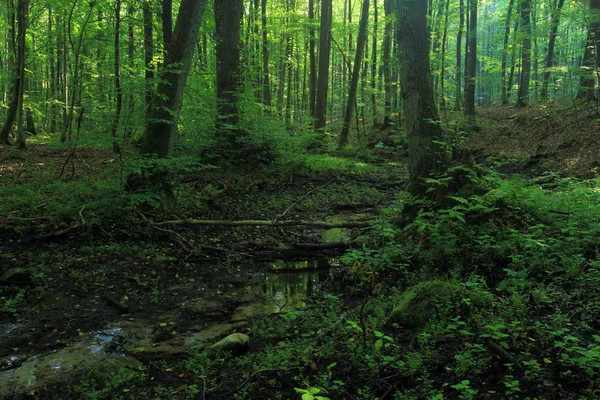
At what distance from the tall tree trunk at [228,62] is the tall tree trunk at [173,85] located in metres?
3.53

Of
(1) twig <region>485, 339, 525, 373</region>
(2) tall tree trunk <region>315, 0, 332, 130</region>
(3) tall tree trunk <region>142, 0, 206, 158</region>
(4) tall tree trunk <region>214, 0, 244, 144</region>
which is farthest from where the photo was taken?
(2) tall tree trunk <region>315, 0, 332, 130</region>

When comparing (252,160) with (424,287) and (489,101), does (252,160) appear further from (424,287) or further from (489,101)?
(489,101)

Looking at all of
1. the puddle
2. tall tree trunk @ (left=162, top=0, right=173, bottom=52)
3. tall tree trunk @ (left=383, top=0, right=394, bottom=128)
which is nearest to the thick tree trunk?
tall tree trunk @ (left=383, top=0, right=394, bottom=128)

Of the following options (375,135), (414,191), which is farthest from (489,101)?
(414,191)

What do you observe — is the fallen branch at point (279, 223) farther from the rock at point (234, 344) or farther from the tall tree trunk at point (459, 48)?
the tall tree trunk at point (459, 48)

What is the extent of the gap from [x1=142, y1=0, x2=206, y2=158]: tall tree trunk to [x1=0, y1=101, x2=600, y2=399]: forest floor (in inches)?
44.5

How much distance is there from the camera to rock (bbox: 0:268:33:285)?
214 inches

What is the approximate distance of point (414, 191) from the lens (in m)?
6.77

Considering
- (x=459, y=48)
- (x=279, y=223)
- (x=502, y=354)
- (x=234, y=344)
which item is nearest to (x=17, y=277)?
(x=234, y=344)

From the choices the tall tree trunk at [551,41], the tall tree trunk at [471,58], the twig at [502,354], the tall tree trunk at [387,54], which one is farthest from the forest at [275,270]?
the tall tree trunk at [387,54]

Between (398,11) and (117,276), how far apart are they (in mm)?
6541

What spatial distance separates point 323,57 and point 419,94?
494 inches

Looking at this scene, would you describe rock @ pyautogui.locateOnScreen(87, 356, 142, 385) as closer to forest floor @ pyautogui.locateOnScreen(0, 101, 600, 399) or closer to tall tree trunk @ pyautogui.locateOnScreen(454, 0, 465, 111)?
forest floor @ pyautogui.locateOnScreen(0, 101, 600, 399)

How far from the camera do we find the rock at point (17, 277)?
5428 millimetres
